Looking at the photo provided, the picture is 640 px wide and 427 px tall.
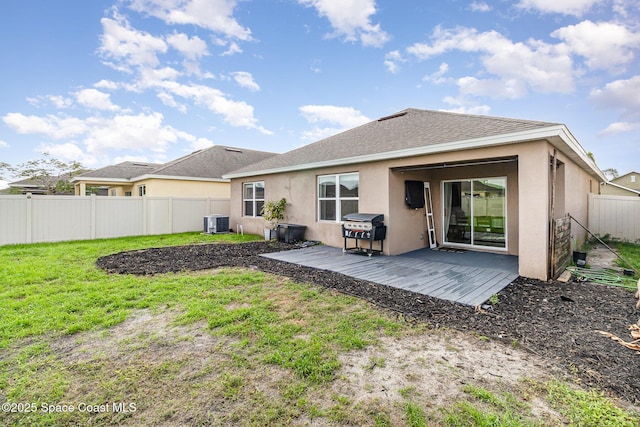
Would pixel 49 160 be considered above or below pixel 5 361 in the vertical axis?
above

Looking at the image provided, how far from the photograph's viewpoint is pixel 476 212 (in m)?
8.34

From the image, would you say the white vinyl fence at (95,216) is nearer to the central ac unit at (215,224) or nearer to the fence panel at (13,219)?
the fence panel at (13,219)

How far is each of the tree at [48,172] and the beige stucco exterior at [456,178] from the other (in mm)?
20924

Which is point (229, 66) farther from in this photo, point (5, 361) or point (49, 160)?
point (49, 160)

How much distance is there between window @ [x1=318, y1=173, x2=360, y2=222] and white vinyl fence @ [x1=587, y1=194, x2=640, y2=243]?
34.5 feet

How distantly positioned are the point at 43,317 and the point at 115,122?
17977 millimetres

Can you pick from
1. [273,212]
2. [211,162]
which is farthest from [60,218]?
[211,162]

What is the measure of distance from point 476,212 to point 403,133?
3.28 meters

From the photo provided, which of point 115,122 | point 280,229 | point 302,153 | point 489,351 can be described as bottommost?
point 489,351

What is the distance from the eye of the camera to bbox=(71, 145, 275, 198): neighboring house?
1488 centimetres

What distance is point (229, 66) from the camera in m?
12.4

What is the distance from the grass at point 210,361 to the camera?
76.5 inches

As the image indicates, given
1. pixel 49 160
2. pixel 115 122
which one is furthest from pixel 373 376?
pixel 49 160

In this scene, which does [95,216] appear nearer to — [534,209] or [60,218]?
[60,218]
